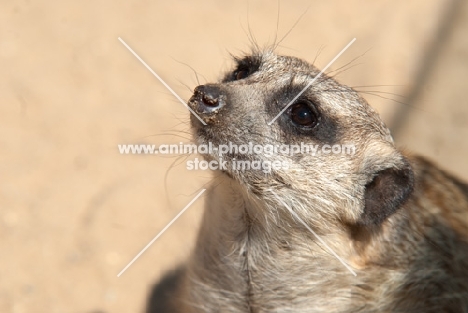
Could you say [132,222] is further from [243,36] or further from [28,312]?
[243,36]

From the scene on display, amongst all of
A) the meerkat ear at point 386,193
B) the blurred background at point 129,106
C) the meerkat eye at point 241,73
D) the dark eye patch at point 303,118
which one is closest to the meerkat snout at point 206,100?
the dark eye patch at point 303,118

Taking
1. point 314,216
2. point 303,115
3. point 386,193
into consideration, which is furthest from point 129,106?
point 386,193

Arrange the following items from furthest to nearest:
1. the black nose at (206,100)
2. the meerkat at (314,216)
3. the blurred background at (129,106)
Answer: the blurred background at (129,106) → the meerkat at (314,216) → the black nose at (206,100)

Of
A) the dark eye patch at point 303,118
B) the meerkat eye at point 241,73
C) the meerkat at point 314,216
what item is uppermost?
the meerkat eye at point 241,73

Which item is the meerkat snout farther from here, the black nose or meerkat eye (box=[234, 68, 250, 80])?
meerkat eye (box=[234, 68, 250, 80])

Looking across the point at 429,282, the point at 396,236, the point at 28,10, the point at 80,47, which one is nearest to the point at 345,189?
the point at 396,236

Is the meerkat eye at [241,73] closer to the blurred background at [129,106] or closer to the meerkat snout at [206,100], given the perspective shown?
the meerkat snout at [206,100]

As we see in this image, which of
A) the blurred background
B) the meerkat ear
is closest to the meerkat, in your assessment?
the meerkat ear

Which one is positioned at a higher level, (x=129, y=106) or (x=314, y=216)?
(x=129, y=106)

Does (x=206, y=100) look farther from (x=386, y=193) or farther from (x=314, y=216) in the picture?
(x=386, y=193)
